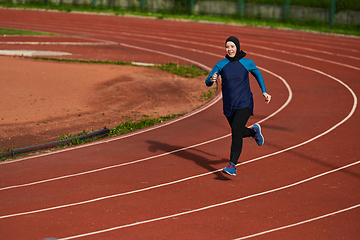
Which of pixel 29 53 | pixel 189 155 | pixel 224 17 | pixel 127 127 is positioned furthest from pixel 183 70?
pixel 224 17

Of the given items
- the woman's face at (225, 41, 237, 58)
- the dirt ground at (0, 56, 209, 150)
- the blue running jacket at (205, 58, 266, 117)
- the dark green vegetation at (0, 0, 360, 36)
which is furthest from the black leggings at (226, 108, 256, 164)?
the dark green vegetation at (0, 0, 360, 36)

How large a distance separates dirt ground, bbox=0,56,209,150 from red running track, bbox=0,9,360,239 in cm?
114

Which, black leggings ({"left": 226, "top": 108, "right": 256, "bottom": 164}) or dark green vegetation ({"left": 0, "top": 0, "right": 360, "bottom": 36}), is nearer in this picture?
black leggings ({"left": 226, "top": 108, "right": 256, "bottom": 164})

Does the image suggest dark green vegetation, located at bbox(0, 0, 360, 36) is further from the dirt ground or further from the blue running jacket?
the blue running jacket

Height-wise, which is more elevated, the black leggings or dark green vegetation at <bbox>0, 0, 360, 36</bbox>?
dark green vegetation at <bbox>0, 0, 360, 36</bbox>

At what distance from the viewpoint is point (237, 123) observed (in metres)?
6.71

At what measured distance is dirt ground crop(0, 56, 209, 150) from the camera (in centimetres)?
1009

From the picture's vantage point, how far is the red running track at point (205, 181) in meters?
5.47

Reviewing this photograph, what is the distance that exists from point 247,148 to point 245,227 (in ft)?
10.7

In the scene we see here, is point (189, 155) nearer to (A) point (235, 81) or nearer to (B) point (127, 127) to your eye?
(A) point (235, 81)

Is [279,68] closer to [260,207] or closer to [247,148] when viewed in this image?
[247,148]

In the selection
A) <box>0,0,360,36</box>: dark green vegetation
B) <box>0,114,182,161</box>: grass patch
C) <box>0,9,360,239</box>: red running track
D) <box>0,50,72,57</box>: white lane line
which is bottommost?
<box>0,9,360,239</box>: red running track

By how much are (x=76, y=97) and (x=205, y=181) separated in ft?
20.3

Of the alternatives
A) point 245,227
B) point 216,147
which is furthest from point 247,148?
point 245,227
